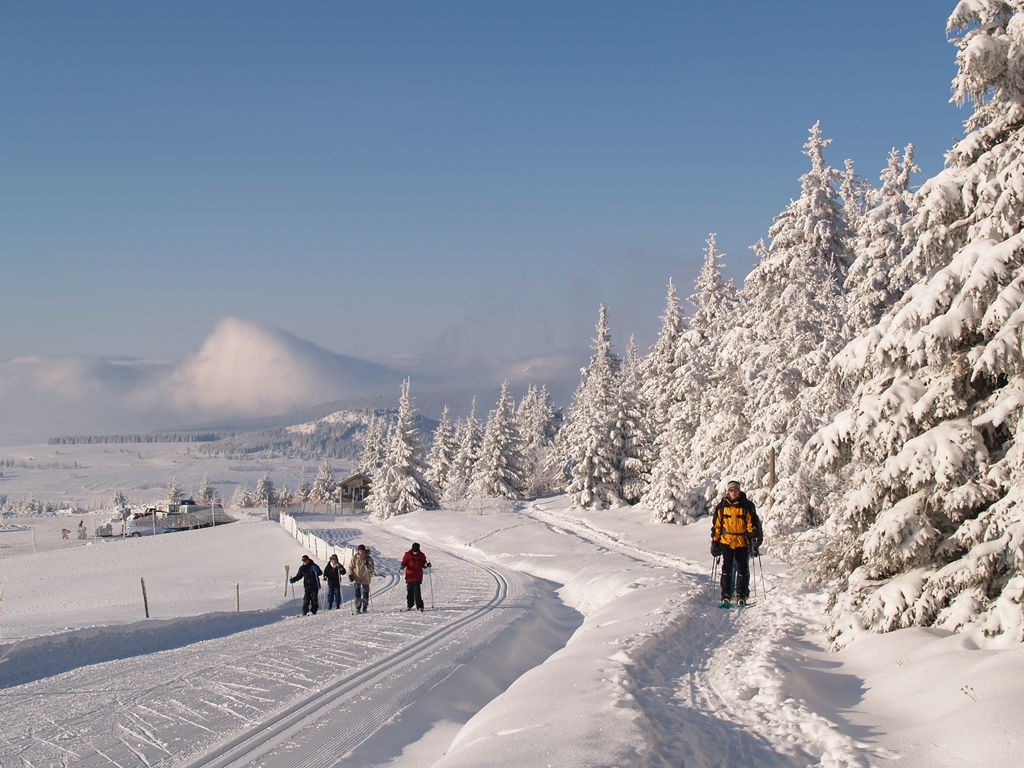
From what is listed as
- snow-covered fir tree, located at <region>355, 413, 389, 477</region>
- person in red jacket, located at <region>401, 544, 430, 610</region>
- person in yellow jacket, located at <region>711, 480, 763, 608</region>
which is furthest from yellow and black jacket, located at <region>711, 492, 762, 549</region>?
snow-covered fir tree, located at <region>355, 413, 389, 477</region>

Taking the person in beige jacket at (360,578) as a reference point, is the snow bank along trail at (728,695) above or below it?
above

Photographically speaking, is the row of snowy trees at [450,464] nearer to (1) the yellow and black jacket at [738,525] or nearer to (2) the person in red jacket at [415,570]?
(2) the person in red jacket at [415,570]

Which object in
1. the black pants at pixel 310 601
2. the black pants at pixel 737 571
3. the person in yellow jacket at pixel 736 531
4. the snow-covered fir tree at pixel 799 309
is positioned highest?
the snow-covered fir tree at pixel 799 309

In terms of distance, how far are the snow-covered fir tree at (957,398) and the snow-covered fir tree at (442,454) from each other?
74.5 metres

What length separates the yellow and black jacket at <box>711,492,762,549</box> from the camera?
13828 millimetres

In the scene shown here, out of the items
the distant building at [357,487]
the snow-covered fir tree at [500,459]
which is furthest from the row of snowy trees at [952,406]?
the distant building at [357,487]

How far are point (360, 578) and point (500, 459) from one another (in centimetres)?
5064

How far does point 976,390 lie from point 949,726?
5.32 m

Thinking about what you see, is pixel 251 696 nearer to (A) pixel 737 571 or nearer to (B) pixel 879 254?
(A) pixel 737 571

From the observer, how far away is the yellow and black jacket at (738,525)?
13.8 meters

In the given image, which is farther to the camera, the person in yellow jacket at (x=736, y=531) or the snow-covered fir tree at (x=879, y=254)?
the snow-covered fir tree at (x=879, y=254)

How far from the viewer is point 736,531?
13.9 metres

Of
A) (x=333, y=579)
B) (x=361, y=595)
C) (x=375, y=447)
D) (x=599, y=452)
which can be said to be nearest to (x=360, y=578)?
(x=361, y=595)

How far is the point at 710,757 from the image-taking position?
687 cm
